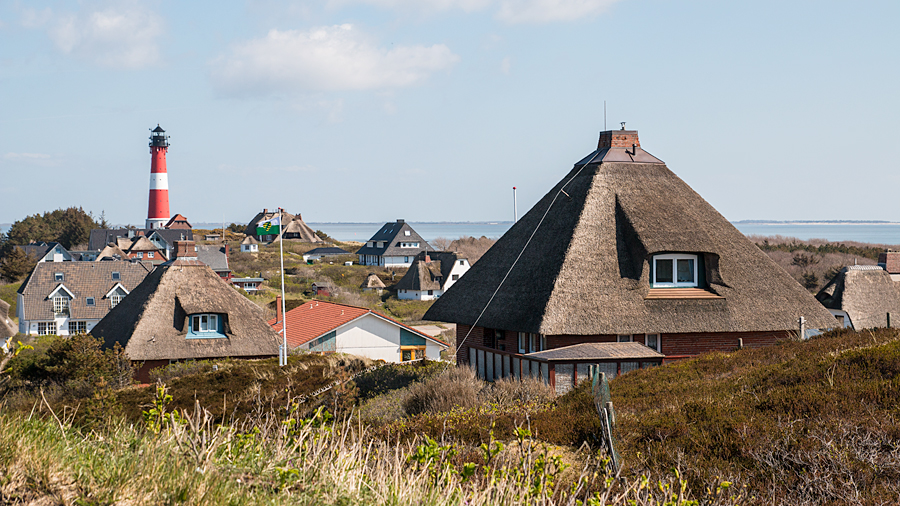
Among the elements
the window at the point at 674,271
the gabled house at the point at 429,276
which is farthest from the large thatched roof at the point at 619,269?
the gabled house at the point at 429,276

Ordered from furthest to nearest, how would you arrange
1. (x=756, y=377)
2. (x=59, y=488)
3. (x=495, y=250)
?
(x=495, y=250)
(x=756, y=377)
(x=59, y=488)

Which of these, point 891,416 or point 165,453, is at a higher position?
point 165,453

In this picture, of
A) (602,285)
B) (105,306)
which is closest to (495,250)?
(602,285)

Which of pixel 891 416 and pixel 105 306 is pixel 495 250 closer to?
pixel 891 416

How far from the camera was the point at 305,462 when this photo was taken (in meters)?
5.35

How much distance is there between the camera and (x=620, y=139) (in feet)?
75.2

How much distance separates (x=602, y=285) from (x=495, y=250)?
432 cm

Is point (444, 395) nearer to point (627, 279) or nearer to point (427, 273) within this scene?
point (627, 279)

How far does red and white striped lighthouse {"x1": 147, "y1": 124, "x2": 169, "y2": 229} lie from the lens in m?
110

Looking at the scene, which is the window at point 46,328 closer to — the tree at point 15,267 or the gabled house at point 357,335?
the gabled house at point 357,335

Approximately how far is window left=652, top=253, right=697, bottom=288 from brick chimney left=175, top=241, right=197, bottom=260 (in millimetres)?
19209

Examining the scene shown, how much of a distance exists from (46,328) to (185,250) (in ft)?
102

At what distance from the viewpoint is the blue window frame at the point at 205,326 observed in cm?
2941

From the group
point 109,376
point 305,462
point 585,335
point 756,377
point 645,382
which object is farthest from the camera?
point 109,376
